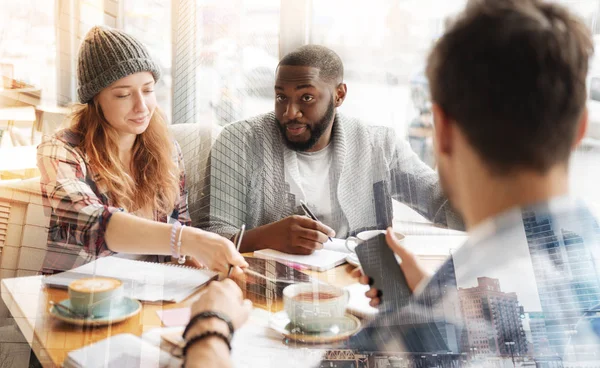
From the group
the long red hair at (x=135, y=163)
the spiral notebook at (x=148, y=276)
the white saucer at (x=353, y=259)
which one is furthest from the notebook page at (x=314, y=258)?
the long red hair at (x=135, y=163)

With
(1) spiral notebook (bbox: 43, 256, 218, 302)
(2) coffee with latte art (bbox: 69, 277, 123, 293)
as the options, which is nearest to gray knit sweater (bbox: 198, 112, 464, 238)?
(1) spiral notebook (bbox: 43, 256, 218, 302)

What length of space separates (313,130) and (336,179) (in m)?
0.11

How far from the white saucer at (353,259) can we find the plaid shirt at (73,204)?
0.34 m

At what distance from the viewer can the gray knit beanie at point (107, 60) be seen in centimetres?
101

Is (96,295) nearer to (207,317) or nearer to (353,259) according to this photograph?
(207,317)

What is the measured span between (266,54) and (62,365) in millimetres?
693

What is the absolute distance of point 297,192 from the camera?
1008 mm

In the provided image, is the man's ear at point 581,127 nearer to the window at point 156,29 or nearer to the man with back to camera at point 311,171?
the man with back to camera at point 311,171

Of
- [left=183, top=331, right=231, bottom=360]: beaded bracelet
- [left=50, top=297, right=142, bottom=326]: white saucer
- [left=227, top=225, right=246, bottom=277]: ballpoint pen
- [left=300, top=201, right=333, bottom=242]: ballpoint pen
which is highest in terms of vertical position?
[left=300, top=201, right=333, bottom=242]: ballpoint pen

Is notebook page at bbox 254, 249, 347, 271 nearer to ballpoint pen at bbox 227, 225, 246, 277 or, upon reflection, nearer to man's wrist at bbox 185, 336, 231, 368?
ballpoint pen at bbox 227, 225, 246, 277

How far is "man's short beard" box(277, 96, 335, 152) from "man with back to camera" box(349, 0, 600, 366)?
230mm

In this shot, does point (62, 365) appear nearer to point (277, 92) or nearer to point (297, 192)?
point (297, 192)

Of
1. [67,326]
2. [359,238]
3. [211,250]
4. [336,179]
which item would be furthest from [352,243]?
[67,326]

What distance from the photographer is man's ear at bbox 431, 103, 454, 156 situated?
756mm
